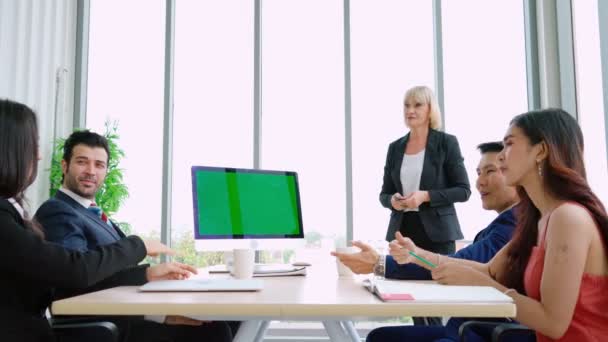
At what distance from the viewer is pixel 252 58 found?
4824 millimetres

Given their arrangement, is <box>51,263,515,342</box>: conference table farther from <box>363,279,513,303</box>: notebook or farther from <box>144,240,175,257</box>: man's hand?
<box>144,240,175,257</box>: man's hand

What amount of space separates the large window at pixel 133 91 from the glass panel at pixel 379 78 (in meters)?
1.79

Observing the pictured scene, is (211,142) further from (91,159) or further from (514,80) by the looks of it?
(514,80)

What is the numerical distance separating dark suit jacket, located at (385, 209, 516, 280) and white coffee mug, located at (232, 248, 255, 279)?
512mm

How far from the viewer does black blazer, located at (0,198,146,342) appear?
4.59 feet

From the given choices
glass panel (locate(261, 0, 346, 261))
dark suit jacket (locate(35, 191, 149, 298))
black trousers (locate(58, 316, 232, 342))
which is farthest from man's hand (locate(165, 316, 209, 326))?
glass panel (locate(261, 0, 346, 261))

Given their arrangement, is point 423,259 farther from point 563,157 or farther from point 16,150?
point 16,150

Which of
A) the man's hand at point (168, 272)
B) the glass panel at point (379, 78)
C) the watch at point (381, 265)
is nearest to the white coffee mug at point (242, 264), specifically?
the man's hand at point (168, 272)

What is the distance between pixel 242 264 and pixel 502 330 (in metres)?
0.92

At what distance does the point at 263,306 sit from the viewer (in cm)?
126

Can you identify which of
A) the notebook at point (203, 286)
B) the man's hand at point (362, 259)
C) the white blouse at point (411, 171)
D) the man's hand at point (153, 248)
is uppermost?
the white blouse at point (411, 171)

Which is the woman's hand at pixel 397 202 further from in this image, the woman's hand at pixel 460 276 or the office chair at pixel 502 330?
the office chair at pixel 502 330

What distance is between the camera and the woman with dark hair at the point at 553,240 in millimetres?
1388

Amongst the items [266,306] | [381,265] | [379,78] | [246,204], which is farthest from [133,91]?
[266,306]
